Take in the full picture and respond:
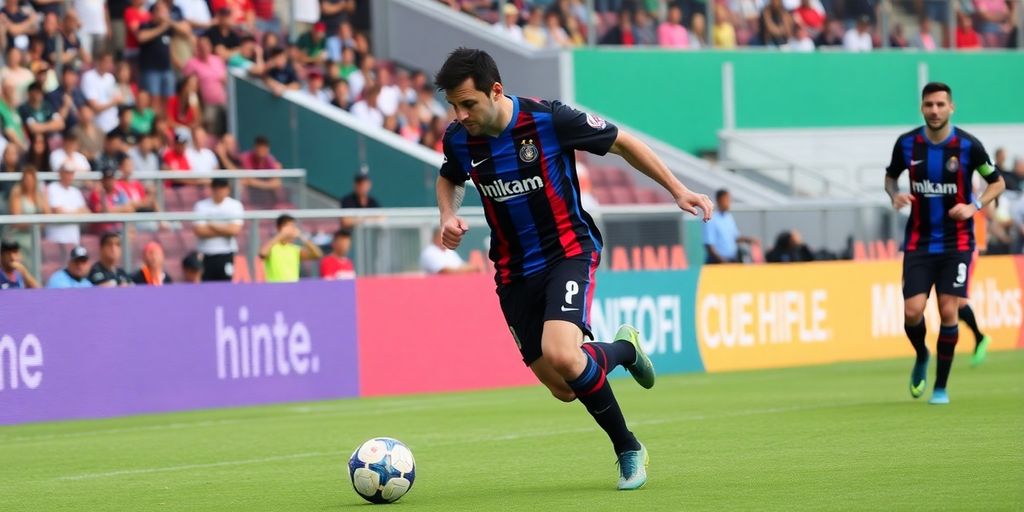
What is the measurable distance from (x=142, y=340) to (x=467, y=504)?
338 inches

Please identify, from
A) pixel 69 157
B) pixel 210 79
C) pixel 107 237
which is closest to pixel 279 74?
pixel 210 79

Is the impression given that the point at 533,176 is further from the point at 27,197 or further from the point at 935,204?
the point at 27,197

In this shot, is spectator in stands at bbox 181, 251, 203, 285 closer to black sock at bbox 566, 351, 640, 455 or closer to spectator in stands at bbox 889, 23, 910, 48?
black sock at bbox 566, 351, 640, 455

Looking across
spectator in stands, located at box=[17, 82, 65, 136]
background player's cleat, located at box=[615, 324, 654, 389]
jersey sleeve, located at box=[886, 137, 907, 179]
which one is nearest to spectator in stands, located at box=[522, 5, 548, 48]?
spectator in stands, located at box=[17, 82, 65, 136]

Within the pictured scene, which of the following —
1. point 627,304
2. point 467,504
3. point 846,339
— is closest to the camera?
point 467,504

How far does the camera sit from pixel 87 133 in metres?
21.1

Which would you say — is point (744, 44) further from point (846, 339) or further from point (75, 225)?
point (75, 225)

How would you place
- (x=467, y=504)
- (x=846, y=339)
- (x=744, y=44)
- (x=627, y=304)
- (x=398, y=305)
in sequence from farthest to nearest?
(x=744, y=44)
(x=846, y=339)
(x=627, y=304)
(x=398, y=305)
(x=467, y=504)

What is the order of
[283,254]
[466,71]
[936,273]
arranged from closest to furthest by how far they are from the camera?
1. [466,71]
2. [936,273]
3. [283,254]

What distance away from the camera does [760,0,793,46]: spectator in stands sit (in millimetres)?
30875

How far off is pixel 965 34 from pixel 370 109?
43.2 feet

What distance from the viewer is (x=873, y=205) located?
22.9m

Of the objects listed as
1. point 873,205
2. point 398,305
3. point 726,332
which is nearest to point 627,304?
point 726,332

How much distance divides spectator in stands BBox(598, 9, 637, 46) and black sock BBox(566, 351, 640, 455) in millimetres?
20437
